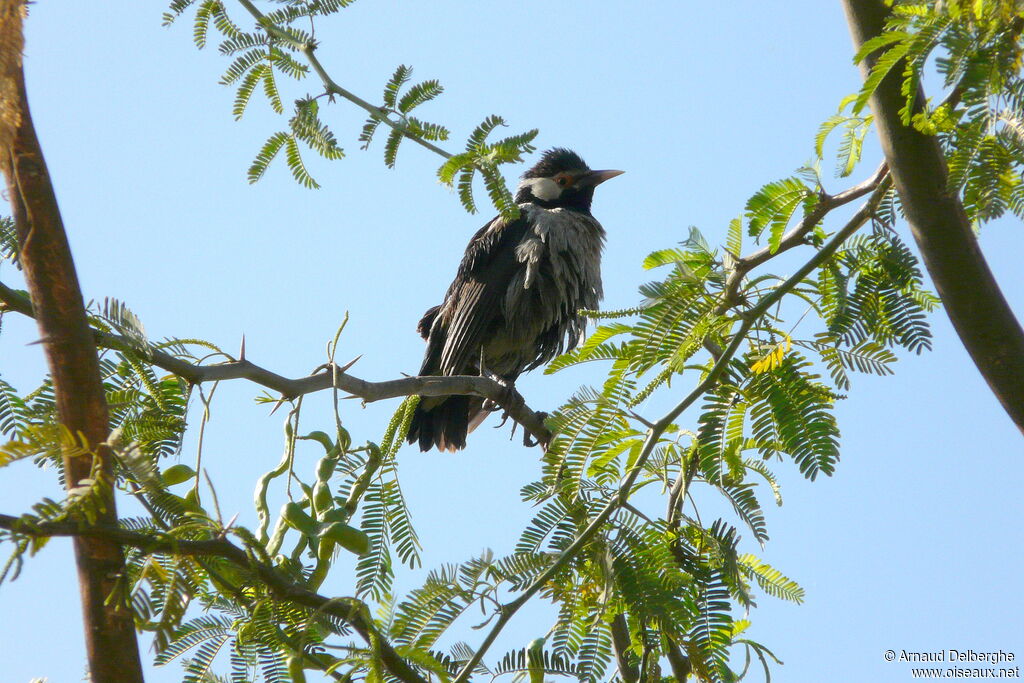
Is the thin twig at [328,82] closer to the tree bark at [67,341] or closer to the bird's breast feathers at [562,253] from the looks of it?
the tree bark at [67,341]

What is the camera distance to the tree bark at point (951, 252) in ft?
9.43

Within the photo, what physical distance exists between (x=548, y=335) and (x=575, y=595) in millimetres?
3542

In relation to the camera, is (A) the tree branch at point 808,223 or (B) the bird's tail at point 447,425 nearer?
(A) the tree branch at point 808,223

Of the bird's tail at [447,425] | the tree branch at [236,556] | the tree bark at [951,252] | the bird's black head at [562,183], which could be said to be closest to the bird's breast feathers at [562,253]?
the bird's black head at [562,183]

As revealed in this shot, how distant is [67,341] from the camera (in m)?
1.94

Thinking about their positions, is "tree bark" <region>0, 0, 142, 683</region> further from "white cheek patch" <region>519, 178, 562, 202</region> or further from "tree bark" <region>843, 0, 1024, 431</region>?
"white cheek patch" <region>519, 178, 562, 202</region>

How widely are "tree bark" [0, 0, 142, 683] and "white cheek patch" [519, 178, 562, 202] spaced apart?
5.40 metres

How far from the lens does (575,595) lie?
9.68ft

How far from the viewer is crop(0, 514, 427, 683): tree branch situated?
1662 millimetres

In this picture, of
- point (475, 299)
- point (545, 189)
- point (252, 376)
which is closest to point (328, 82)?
point (252, 376)

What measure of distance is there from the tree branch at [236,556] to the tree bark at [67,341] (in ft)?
0.23

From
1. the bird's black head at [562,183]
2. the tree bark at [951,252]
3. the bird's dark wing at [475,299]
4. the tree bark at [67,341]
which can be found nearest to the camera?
the tree bark at [67,341]

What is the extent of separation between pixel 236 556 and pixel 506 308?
4325 millimetres

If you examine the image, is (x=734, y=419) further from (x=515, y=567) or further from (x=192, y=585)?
(x=192, y=585)
